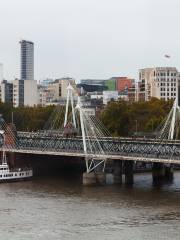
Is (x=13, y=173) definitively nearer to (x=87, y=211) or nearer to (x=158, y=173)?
(x=158, y=173)

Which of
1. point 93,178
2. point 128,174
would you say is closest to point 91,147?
point 93,178

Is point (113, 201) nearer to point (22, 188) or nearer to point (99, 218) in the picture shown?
point (99, 218)

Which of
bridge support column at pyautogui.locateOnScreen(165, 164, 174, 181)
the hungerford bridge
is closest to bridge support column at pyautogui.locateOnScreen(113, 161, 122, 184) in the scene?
the hungerford bridge

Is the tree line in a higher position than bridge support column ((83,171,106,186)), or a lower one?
higher

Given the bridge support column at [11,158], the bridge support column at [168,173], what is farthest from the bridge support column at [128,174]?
the bridge support column at [11,158]

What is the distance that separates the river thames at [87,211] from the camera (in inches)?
2172

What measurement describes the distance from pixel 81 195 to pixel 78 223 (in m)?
15.0

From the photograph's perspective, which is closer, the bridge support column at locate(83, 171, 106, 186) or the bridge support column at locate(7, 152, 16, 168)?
the bridge support column at locate(83, 171, 106, 186)

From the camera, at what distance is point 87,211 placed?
64375mm

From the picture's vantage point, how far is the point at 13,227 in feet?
188

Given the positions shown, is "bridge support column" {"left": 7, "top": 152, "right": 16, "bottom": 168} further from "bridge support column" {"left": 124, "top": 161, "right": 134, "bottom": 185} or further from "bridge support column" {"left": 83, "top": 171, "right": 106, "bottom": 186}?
"bridge support column" {"left": 124, "top": 161, "right": 134, "bottom": 185}

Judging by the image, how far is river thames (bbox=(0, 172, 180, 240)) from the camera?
181 feet

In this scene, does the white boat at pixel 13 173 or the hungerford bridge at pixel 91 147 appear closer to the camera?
the hungerford bridge at pixel 91 147

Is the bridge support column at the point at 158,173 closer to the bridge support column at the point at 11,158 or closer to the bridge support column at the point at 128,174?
the bridge support column at the point at 128,174
